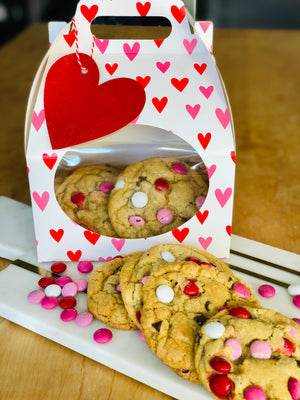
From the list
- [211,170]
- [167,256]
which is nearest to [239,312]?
[167,256]

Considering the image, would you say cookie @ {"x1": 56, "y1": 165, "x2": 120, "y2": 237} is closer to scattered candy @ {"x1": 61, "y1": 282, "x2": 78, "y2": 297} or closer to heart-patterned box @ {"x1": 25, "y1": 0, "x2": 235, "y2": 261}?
heart-patterned box @ {"x1": 25, "y1": 0, "x2": 235, "y2": 261}

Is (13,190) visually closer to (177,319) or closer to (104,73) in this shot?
(104,73)

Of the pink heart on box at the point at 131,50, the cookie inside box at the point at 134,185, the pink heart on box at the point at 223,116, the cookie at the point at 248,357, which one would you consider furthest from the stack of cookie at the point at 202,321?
the pink heart on box at the point at 131,50

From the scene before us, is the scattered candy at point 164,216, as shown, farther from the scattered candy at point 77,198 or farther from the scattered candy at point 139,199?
the scattered candy at point 77,198

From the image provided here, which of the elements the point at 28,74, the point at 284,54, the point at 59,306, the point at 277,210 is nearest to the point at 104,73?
the point at 59,306

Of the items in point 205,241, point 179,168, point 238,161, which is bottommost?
point 238,161

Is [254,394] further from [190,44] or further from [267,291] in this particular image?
[190,44]
